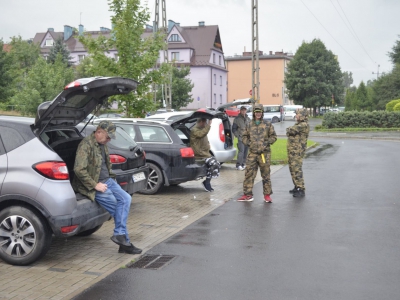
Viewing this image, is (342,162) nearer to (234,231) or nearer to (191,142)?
(191,142)

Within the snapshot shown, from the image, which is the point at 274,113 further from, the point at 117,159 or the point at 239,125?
the point at 117,159

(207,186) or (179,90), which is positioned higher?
(179,90)

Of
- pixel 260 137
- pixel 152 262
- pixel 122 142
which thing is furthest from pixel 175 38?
pixel 152 262

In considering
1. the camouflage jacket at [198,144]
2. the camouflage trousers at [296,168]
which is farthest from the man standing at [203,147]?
the camouflage trousers at [296,168]

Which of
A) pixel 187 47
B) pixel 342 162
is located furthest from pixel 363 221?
pixel 187 47

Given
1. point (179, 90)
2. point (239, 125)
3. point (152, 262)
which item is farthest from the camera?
point (179, 90)

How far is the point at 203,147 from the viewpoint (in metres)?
12.6

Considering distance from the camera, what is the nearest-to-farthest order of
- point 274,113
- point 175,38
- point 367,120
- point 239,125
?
point 239,125, point 367,120, point 274,113, point 175,38

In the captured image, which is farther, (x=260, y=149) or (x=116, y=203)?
(x=260, y=149)

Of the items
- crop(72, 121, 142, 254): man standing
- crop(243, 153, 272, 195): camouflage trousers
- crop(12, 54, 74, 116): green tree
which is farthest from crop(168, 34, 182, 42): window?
crop(72, 121, 142, 254): man standing

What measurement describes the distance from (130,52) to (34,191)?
11.9 metres

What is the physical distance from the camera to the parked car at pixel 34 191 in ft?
20.6

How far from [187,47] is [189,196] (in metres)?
65.7

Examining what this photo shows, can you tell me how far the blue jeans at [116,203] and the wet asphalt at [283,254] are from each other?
531 millimetres
